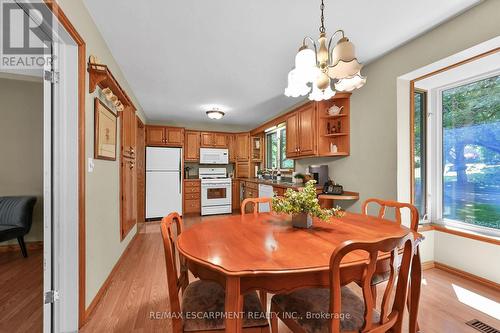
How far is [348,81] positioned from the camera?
4.99 feet

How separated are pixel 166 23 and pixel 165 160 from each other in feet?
11.5

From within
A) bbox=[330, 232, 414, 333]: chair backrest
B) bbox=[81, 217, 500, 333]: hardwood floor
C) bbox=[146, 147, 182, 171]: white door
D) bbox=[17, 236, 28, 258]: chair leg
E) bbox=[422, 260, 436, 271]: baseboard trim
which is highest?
bbox=[146, 147, 182, 171]: white door

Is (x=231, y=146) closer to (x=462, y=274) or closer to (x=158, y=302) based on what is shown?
(x=158, y=302)

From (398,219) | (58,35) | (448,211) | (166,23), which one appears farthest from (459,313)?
(58,35)

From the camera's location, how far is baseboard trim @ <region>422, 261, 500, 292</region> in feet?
6.68

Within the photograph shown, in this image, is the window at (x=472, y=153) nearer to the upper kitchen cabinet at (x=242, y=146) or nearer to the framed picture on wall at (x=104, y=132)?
the framed picture on wall at (x=104, y=132)

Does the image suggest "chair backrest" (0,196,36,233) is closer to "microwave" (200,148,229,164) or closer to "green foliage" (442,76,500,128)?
"microwave" (200,148,229,164)

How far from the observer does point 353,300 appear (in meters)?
1.13

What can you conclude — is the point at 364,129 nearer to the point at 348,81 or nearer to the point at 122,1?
the point at 348,81

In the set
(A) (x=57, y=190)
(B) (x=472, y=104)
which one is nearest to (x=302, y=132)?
A: (B) (x=472, y=104)

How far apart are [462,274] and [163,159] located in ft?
16.7

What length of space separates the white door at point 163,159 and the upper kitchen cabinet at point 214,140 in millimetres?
796

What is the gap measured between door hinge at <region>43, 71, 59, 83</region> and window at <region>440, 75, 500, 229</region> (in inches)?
148

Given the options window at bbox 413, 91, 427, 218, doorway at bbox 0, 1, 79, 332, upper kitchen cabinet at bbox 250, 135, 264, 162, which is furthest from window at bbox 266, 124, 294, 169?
doorway at bbox 0, 1, 79, 332
